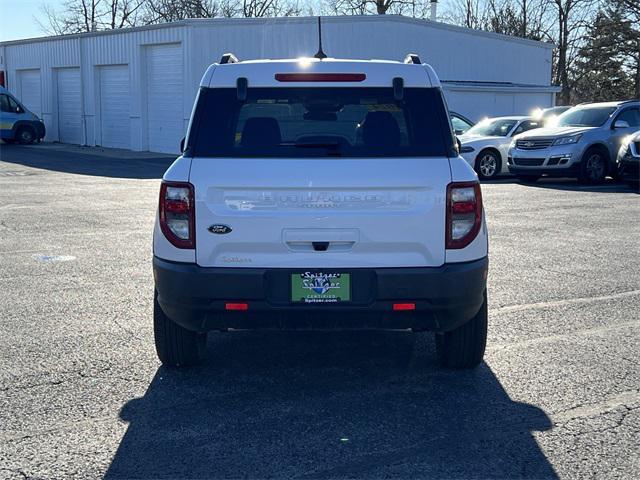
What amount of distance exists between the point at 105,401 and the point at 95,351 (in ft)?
3.32

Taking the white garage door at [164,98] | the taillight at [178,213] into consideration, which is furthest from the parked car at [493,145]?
the taillight at [178,213]

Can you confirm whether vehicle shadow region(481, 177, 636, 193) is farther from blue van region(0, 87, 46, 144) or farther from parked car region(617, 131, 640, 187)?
blue van region(0, 87, 46, 144)

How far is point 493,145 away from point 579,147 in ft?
7.07

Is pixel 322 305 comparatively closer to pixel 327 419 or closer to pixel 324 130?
pixel 327 419

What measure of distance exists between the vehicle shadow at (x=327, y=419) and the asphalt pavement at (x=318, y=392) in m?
0.01

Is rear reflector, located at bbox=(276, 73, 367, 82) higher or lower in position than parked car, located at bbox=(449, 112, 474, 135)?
higher

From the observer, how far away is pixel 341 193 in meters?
4.50

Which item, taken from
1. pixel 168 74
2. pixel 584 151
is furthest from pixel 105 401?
pixel 168 74

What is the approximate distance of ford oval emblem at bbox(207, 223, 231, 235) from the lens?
178 inches

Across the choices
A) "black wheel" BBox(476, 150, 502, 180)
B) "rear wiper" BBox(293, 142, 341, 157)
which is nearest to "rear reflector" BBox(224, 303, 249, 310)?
"rear wiper" BBox(293, 142, 341, 157)

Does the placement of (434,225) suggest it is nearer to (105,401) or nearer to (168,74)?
(105,401)

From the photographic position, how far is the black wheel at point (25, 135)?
106 ft

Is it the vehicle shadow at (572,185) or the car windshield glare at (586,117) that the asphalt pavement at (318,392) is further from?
the car windshield glare at (586,117)

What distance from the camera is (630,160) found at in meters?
16.2
